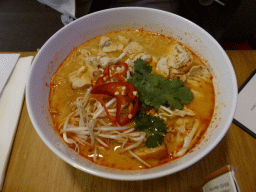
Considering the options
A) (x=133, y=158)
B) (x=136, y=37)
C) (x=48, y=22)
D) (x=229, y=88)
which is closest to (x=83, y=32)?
(x=136, y=37)

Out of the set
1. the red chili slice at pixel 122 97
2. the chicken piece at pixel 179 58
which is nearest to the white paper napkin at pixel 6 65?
the red chili slice at pixel 122 97

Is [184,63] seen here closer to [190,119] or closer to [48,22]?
[190,119]

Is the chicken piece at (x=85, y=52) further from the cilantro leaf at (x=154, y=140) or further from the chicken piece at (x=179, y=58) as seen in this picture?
the cilantro leaf at (x=154, y=140)

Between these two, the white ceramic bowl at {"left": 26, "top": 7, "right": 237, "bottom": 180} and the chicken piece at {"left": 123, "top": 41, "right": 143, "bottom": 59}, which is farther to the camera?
the chicken piece at {"left": 123, "top": 41, "right": 143, "bottom": 59}

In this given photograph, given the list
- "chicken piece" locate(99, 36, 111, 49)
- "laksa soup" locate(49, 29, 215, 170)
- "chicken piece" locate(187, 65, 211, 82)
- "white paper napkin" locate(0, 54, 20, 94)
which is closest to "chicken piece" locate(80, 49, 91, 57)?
"laksa soup" locate(49, 29, 215, 170)

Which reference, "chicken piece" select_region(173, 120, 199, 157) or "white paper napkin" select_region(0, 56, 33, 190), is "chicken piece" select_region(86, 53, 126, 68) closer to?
"white paper napkin" select_region(0, 56, 33, 190)

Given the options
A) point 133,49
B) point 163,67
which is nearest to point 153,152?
point 163,67
